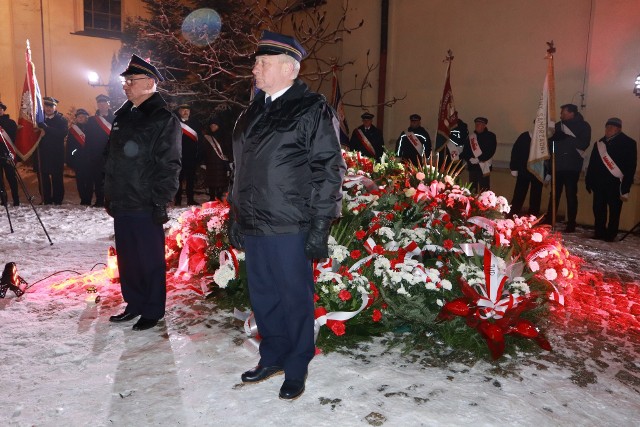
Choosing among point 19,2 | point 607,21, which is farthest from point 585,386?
point 19,2

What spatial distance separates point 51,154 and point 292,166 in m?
9.99

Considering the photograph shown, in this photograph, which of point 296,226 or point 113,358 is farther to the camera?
point 113,358

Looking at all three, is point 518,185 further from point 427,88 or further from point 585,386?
point 585,386

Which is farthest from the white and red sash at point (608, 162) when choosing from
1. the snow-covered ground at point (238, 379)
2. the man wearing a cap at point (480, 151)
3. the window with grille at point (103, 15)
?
the window with grille at point (103, 15)

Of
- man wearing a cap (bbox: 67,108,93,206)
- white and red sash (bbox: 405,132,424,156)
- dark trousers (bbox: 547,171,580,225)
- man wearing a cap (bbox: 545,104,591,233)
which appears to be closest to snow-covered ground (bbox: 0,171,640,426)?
dark trousers (bbox: 547,171,580,225)

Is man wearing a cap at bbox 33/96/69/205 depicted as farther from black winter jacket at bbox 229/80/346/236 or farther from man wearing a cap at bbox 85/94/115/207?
black winter jacket at bbox 229/80/346/236

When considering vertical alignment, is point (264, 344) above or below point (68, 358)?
above

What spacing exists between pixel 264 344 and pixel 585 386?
2.06 meters

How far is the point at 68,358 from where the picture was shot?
3.67 m

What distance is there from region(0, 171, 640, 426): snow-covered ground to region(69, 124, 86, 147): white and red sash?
745 centimetres

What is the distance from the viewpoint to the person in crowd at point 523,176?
403 inches

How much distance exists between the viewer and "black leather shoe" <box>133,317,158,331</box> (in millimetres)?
4199

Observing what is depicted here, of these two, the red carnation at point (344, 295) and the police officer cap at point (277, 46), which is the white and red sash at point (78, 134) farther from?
the police officer cap at point (277, 46)

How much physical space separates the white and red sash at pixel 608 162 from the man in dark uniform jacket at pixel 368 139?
4.76m
